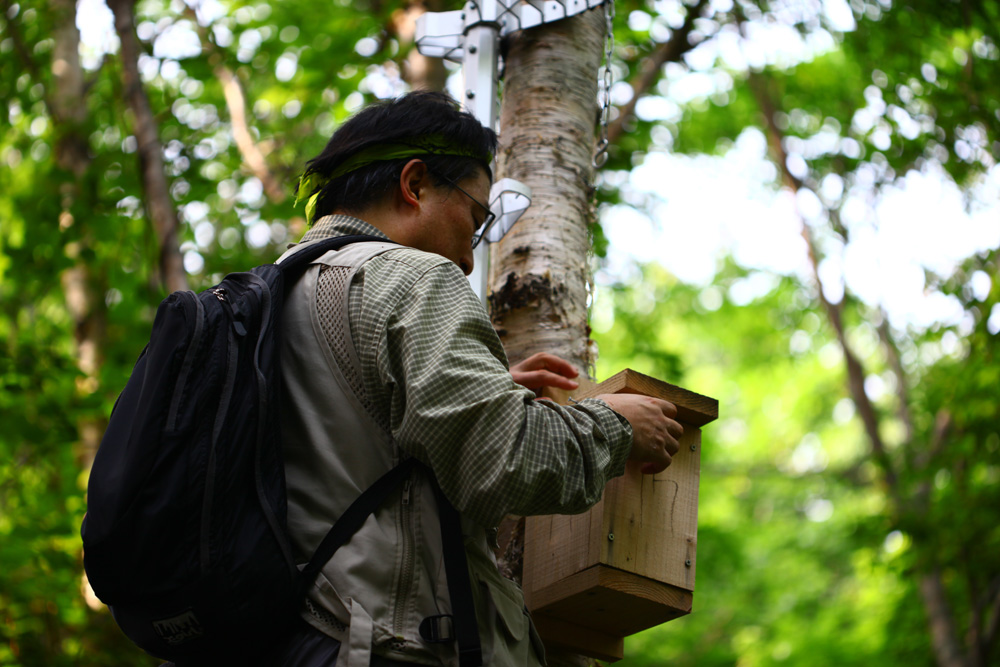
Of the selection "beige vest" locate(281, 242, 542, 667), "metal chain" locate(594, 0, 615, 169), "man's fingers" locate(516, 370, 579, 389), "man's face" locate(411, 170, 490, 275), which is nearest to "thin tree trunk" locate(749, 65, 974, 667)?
"metal chain" locate(594, 0, 615, 169)

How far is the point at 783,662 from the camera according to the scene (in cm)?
1121

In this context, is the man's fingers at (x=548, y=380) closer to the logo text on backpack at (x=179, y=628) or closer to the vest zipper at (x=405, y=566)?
the vest zipper at (x=405, y=566)

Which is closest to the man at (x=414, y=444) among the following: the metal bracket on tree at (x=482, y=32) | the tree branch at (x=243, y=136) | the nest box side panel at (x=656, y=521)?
the nest box side panel at (x=656, y=521)

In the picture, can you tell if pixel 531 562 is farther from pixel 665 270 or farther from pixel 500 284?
pixel 665 270

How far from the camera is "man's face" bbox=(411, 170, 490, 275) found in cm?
209

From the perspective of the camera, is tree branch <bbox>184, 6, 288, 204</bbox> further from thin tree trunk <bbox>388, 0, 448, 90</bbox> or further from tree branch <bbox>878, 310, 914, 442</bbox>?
tree branch <bbox>878, 310, 914, 442</bbox>

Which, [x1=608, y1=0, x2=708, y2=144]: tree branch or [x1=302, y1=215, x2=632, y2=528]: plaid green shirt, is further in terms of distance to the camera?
[x1=608, y1=0, x2=708, y2=144]: tree branch

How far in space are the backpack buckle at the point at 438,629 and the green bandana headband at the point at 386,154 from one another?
42.7 inches

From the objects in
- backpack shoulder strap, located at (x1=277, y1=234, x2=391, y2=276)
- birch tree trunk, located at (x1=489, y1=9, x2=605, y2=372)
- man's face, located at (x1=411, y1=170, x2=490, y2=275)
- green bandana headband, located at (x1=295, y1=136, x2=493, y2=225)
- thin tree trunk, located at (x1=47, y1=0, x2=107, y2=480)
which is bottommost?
backpack shoulder strap, located at (x1=277, y1=234, x2=391, y2=276)

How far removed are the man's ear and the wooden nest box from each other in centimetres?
64

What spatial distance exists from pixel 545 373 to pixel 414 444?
0.82 metres

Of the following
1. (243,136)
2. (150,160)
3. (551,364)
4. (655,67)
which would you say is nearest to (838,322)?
(655,67)

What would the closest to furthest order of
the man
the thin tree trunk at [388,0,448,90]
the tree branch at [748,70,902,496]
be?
the man
the thin tree trunk at [388,0,448,90]
the tree branch at [748,70,902,496]

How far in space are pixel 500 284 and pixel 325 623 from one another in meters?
1.58
